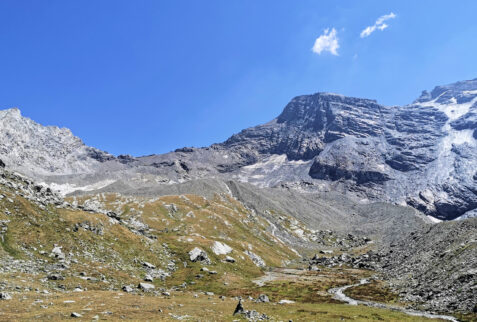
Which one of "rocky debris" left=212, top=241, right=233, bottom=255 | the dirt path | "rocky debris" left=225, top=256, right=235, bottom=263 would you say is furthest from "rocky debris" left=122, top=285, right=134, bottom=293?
"rocky debris" left=225, top=256, right=235, bottom=263

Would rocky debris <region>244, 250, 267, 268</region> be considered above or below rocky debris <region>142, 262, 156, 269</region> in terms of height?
below

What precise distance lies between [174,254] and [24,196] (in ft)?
154

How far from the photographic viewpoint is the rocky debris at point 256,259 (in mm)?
143125

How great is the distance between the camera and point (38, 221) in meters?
70.3

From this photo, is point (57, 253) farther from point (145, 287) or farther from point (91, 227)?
point (91, 227)

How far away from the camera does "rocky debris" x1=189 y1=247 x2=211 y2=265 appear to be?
10456 centimetres

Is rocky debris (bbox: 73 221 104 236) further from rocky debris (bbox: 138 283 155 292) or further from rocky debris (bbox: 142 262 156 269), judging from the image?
rocky debris (bbox: 138 283 155 292)

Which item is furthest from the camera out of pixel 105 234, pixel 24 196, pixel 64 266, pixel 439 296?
pixel 105 234

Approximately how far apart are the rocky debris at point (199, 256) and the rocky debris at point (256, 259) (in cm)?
3851

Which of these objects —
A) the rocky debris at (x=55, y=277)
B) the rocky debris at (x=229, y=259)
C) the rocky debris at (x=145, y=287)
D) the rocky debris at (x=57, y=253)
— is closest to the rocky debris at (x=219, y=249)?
the rocky debris at (x=229, y=259)

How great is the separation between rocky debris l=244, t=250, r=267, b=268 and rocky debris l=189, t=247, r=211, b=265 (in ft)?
126

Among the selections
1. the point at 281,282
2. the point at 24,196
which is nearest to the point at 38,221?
the point at 24,196

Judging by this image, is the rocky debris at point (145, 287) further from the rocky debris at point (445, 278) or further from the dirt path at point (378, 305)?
the rocky debris at point (445, 278)

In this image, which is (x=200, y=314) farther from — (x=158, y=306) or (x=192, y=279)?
(x=192, y=279)
